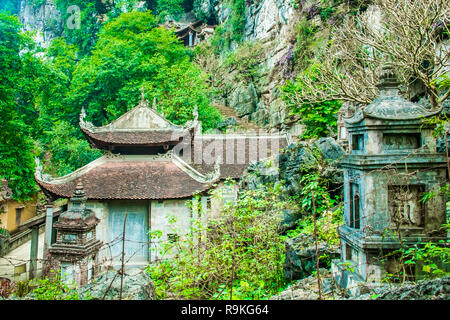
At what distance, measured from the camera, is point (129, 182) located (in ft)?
40.5

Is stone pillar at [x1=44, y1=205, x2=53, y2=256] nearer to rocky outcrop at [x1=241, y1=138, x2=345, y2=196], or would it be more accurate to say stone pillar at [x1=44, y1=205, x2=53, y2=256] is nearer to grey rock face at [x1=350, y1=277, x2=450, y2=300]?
rocky outcrop at [x1=241, y1=138, x2=345, y2=196]

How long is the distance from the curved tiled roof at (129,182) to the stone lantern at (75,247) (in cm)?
369

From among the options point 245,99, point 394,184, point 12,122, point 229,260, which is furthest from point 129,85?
point 394,184

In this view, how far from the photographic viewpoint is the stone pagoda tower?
13.8ft

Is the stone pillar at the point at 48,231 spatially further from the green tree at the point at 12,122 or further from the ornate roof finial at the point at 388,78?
the ornate roof finial at the point at 388,78

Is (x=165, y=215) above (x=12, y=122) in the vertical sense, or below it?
below

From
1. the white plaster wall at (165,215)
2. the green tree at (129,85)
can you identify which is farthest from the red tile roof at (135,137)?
the green tree at (129,85)

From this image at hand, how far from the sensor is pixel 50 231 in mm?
11695

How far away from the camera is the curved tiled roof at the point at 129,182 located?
11.8m

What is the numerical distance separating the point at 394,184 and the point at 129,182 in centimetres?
1043

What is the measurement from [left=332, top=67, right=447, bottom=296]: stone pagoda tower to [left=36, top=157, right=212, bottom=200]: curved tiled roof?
7484 mm

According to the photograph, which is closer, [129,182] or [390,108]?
[390,108]

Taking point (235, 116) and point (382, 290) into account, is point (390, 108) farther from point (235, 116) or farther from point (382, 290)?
point (235, 116)
